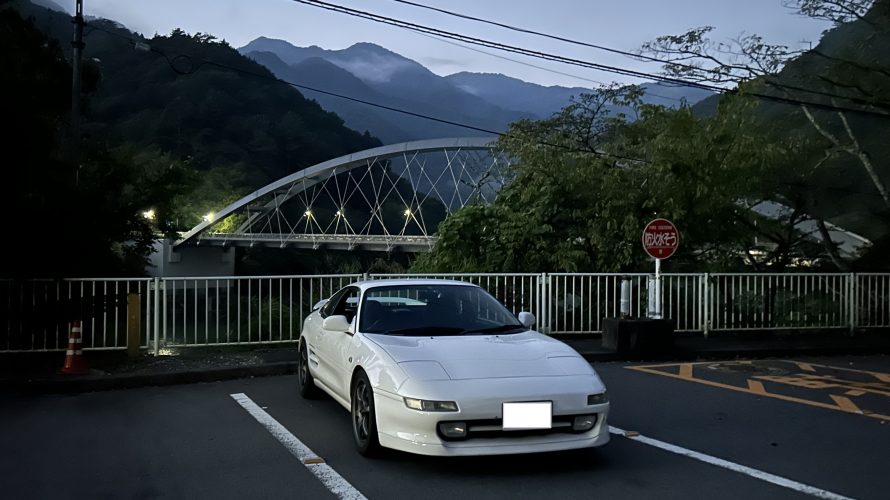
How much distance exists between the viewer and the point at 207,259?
7494 cm

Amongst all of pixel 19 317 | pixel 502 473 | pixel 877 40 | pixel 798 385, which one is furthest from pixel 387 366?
pixel 877 40

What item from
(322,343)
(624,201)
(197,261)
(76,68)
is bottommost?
(197,261)

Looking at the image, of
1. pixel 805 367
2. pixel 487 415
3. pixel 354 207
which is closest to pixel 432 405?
pixel 487 415

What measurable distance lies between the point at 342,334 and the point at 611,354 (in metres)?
5.84

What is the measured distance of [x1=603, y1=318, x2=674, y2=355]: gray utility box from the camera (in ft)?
36.4

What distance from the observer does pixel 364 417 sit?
Answer: 5.41 meters

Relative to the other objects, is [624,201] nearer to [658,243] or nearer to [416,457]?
[658,243]

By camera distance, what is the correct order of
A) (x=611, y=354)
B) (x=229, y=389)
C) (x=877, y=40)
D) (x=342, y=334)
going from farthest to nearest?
(x=877, y=40) < (x=611, y=354) < (x=229, y=389) < (x=342, y=334)

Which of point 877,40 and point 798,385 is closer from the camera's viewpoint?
point 798,385

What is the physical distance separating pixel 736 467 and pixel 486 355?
6.31 feet

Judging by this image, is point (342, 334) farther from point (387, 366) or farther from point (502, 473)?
point (502, 473)

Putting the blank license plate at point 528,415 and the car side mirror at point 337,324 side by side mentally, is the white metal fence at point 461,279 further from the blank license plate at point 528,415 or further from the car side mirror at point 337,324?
the blank license plate at point 528,415

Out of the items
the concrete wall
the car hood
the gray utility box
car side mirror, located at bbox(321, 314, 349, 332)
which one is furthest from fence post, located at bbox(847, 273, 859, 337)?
the concrete wall

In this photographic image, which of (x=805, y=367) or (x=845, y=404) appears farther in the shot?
(x=805, y=367)
